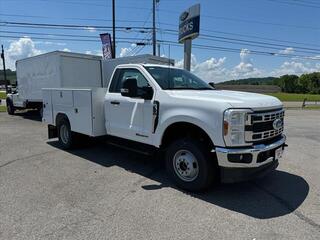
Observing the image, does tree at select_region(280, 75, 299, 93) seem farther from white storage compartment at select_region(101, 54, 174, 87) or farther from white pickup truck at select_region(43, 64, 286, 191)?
white pickup truck at select_region(43, 64, 286, 191)

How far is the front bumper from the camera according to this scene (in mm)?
4043

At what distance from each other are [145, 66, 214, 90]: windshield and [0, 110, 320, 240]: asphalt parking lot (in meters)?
1.78

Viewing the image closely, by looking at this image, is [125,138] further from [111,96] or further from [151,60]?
[151,60]

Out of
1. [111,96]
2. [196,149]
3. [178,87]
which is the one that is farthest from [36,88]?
[196,149]

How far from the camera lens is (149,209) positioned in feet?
13.1

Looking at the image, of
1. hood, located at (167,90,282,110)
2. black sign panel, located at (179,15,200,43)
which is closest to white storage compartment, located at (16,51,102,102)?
black sign panel, located at (179,15,200,43)

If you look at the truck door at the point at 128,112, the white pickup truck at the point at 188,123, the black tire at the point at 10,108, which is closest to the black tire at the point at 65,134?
the white pickup truck at the point at 188,123

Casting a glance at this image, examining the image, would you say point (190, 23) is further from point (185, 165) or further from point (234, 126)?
point (234, 126)

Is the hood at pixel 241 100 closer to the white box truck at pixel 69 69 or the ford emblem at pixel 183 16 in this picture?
the white box truck at pixel 69 69

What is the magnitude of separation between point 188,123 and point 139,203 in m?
1.45

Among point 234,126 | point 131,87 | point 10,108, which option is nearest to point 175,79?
point 131,87

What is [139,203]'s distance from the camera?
421 cm

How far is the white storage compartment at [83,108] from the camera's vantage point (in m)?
6.33

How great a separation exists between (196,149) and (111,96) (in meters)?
2.48
